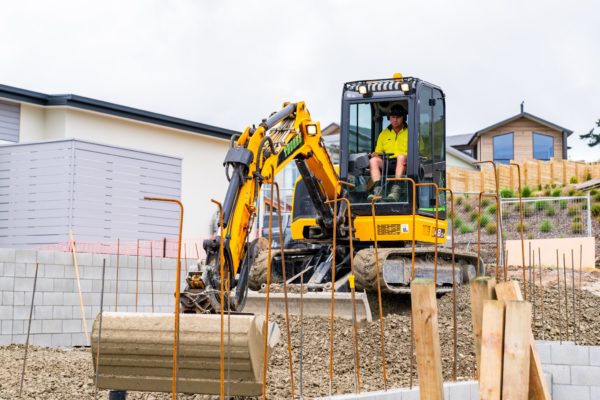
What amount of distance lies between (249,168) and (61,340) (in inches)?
159

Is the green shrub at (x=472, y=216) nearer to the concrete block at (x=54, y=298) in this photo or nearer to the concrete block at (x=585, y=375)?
the concrete block at (x=54, y=298)

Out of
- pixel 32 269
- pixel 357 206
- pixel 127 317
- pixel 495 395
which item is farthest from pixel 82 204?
pixel 495 395

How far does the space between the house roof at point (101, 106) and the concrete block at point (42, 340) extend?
796 centimetres

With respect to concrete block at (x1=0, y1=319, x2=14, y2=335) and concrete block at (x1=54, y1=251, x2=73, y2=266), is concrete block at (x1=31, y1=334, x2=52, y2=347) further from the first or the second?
concrete block at (x1=54, y1=251, x2=73, y2=266)

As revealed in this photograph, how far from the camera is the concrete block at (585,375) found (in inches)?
300

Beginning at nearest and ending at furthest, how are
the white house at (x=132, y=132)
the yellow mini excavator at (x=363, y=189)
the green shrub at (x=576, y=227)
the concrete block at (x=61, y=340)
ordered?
the yellow mini excavator at (x=363, y=189)
the concrete block at (x=61, y=340)
the white house at (x=132, y=132)
the green shrub at (x=576, y=227)

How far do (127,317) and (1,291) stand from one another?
176 inches

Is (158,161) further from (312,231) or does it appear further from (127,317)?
(127,317)

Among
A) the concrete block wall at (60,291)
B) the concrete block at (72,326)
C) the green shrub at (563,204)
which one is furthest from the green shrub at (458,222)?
the concrete block at (72,326)

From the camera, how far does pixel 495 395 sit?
10.5 feet

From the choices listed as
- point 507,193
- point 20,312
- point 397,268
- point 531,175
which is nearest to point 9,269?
point 20,312

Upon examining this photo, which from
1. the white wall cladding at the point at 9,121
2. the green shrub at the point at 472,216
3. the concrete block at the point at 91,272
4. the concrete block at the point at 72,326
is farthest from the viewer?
the green shrub at the point at 472,216

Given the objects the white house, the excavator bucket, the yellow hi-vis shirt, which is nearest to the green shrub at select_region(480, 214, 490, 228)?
the white house

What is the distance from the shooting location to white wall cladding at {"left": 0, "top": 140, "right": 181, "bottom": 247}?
1430 cm
